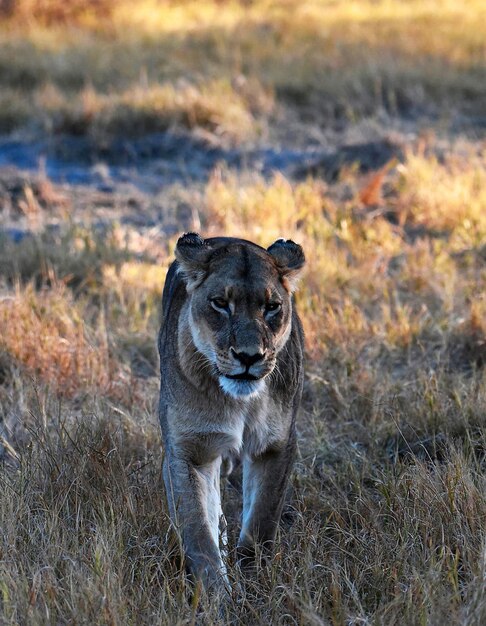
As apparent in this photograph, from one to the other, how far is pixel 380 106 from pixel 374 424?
634 centimetres

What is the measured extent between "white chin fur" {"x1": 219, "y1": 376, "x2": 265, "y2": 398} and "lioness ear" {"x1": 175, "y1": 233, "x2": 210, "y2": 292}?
0.40m

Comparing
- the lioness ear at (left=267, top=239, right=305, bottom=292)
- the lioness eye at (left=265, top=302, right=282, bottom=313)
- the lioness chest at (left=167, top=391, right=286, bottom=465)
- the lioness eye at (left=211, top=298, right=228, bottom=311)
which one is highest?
the lioness ear at (left=267, top=239, right=305, bottom=292)

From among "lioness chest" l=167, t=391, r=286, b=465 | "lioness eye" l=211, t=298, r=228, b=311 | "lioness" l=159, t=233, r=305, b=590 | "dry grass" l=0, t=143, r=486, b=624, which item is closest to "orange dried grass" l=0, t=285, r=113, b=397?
"dry grass" l=0, t=143, r=486, b=624

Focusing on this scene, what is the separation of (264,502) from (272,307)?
0.64 metres

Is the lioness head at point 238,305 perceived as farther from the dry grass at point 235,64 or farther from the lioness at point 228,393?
the dry grass at point 235,64

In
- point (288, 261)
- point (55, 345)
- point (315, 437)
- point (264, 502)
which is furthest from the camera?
point (55, 345)

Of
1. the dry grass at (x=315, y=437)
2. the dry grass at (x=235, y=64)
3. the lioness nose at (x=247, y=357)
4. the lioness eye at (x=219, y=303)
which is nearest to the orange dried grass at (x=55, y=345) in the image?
the dry grass at (x=315, y=437)

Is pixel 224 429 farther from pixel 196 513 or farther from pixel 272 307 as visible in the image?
pixel 272 307

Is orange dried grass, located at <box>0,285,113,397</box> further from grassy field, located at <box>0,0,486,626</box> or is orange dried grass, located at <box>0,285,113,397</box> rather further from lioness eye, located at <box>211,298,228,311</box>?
lioness eye, located at <box>211,298,228,311</box>

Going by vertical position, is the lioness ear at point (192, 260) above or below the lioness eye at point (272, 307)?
above

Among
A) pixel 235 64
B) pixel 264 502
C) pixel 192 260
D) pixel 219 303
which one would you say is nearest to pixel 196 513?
pixel 264 502

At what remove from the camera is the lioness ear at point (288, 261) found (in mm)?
3719

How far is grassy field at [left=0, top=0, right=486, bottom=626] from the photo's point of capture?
3.39 meters

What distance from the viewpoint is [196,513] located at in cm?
352
